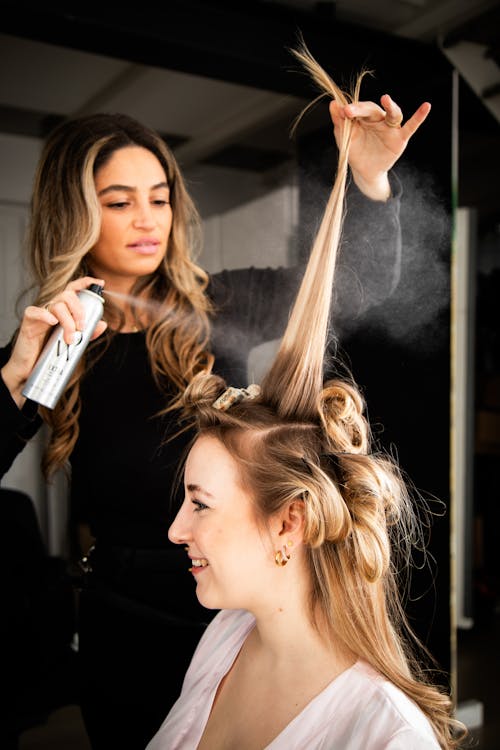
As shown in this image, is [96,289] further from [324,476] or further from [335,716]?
[335,716]

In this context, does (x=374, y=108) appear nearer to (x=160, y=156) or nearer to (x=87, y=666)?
(x=160, y=156)

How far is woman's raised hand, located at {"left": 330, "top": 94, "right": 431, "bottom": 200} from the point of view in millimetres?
1423

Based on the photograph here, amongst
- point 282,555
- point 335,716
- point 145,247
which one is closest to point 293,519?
point 282,555

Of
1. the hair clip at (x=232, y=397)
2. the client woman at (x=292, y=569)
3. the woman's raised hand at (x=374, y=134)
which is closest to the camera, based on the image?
the client woman at (x=292, y=569)

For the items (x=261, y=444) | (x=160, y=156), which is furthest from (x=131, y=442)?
(x=160, y=156)

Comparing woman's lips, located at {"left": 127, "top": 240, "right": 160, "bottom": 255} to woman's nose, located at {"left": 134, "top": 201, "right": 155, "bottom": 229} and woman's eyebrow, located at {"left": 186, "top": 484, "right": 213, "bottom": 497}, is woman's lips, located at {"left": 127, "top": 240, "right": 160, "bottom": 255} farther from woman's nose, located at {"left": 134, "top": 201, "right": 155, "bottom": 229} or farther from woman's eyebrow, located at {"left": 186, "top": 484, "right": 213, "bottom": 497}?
woman's eyebrow, located at {"left": 186, "top": 484, "right": 213, "bottom": 497}

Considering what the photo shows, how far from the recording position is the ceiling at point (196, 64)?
1.37 meters

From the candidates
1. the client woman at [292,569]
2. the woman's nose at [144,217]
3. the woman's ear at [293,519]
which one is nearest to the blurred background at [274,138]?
the woman's nose at [144,217]

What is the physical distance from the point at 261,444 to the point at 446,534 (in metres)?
0.87

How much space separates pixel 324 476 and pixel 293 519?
0.09m

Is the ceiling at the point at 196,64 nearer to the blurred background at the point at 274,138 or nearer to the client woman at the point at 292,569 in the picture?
the blurred background at the point at 274,138

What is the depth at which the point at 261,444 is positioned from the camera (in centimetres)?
125

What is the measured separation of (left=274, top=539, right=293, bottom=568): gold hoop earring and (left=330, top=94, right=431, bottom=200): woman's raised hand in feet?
2.42

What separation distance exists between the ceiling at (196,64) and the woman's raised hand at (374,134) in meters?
0.13
